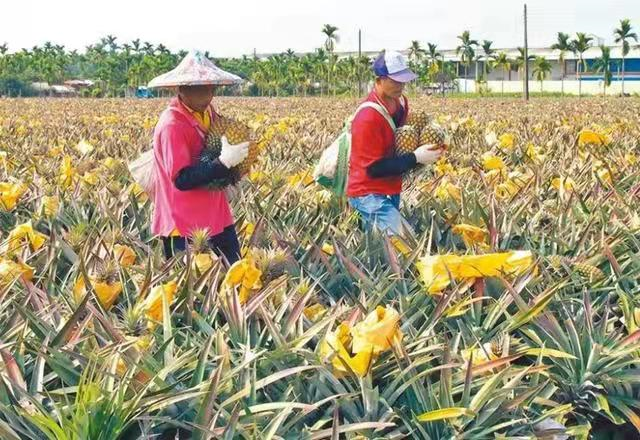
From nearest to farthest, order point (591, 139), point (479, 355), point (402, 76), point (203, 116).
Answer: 1. point (479, 355)
2. point (203, 116)
3. point (402, 76)
4. point (591, 139)

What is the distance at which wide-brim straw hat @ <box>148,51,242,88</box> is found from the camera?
3.35 metres

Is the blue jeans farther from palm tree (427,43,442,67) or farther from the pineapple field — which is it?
palm tree (427,43,442,67)

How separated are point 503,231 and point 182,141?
→ 4.62ft

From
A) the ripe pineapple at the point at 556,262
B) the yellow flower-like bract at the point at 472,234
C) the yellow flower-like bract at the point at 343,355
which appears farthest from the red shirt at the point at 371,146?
the yellow flower-like bract at the point at 343,355

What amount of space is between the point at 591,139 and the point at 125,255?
15.3ft

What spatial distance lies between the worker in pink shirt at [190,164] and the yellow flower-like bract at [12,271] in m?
0.72

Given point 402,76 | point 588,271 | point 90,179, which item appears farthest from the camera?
point 90,179

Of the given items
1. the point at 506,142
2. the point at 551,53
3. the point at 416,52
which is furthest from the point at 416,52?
the point at 506,142

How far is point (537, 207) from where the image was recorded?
4.46 m

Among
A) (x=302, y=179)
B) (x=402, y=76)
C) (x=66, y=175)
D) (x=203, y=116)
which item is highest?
(x=402, y=76)

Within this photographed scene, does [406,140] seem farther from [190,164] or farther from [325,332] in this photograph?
[325,332]

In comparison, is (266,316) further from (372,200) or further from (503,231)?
(372,200)

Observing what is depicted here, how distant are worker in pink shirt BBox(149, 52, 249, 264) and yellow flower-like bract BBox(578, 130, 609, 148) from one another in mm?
3955

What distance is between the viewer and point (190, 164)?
3.46m
